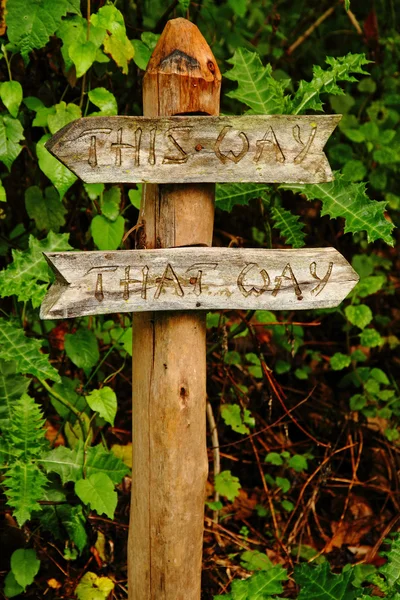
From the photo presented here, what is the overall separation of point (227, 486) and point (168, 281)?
4.82ft

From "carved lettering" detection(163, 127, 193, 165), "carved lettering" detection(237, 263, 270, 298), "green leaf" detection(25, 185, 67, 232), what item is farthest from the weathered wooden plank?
"green leaf" detection(25, 185, 67, 232)

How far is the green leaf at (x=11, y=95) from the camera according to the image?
246cm

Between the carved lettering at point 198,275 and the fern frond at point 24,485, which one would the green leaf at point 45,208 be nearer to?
the fern frond at point 24,485

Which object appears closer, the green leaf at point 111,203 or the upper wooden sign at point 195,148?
the upper wooden sign at point 195,148

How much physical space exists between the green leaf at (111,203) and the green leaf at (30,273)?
0.61 ft

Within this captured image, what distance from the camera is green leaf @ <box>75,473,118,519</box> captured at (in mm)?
2400

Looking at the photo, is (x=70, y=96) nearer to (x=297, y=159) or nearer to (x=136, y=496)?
(x=297, y=159)

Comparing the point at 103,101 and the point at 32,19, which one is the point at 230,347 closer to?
the point at 103,101

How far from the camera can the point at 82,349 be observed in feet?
8.76

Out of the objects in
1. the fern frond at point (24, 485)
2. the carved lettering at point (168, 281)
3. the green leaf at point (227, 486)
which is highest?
the carved lettering at point (168, 281)

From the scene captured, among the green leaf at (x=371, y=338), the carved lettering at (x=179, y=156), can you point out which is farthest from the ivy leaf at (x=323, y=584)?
the green leaf at (x=371, y=338)

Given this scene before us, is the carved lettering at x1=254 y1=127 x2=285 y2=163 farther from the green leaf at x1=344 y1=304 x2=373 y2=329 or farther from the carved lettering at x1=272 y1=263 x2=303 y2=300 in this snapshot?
the green leaf at x1=344 y1=304 x2=373 y2=329

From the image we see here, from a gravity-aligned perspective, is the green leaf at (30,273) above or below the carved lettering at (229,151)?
below

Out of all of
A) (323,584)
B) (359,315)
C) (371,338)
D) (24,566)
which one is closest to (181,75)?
(323,584)
